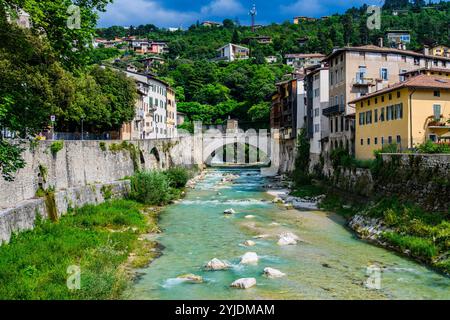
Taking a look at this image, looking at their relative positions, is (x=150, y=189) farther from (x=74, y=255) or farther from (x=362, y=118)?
(x=74, y=255)

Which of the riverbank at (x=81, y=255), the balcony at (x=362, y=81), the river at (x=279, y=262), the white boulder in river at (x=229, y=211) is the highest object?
the balcony at (x=362, y=81)

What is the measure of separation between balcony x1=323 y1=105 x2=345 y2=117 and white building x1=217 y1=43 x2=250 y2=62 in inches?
4437

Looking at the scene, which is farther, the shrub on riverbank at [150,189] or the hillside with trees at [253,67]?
the hillside with trees at [253,67]

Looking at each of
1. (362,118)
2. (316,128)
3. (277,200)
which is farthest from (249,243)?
(316,128)

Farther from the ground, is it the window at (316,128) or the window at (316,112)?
the window at (316,112)

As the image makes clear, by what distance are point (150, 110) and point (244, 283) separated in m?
58.2

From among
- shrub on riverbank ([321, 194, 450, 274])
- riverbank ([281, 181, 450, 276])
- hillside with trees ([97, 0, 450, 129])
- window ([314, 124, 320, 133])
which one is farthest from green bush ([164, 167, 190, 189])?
hillside with trees ([97, 0, 450, 129])

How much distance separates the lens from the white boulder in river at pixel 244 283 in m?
16.4

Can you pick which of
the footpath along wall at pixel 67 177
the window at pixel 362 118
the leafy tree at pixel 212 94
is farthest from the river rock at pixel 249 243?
the leafy tree at pixel 212 94

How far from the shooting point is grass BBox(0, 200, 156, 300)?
14.7 m

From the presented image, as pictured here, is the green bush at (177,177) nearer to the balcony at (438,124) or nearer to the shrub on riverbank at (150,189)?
the shrub on riverbank at (150,189)

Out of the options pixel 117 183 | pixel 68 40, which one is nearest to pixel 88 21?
pixel 68 40

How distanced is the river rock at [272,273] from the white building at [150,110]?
4318cm

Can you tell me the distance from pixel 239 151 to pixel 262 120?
8.99 m
